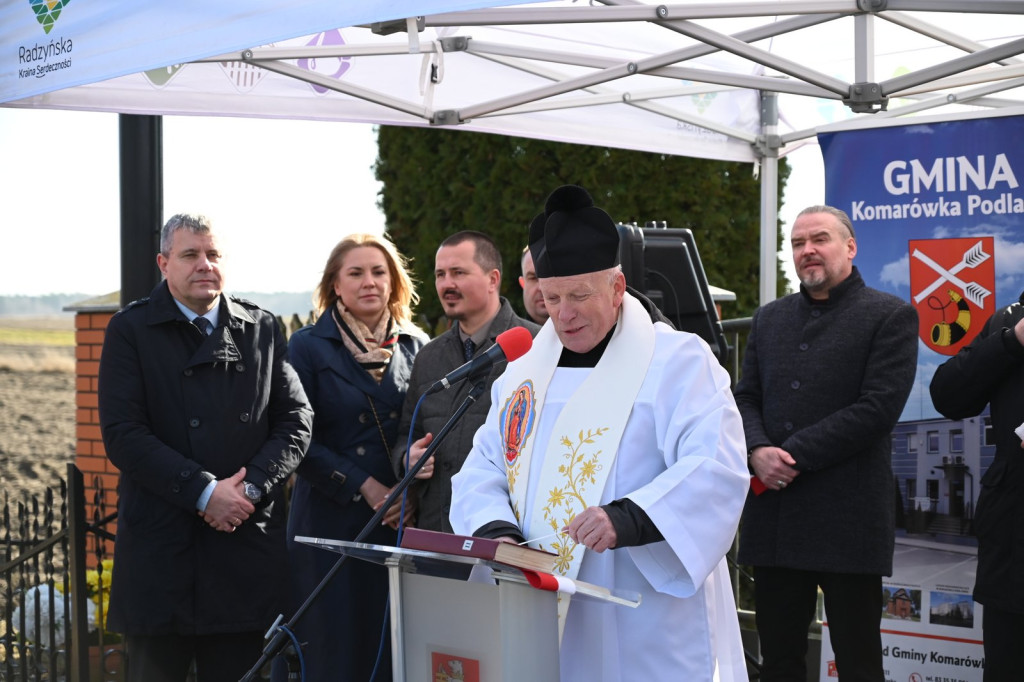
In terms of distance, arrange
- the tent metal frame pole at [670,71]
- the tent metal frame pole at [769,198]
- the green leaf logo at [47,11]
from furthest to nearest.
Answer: the tent metal frame pole at [769,198] < the tent metal frame pole at [670,71] < the green leaf logo at [47,11]

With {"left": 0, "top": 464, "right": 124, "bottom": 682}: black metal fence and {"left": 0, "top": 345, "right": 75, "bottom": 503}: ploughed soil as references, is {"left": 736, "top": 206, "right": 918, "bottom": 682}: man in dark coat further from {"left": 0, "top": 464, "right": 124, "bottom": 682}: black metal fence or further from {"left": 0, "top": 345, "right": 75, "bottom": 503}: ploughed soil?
{"left": 0, "top": 345, "right": 75, "bottom": 503}: ploughed soil

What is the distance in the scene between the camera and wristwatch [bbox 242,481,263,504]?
14.0ft

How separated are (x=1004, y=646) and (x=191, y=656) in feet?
9.74

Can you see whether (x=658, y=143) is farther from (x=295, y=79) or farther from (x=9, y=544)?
(x=9, y=544)

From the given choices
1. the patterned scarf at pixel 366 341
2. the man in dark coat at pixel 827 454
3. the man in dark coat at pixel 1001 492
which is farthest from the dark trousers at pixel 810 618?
the patterned scarf at pixel 366 341

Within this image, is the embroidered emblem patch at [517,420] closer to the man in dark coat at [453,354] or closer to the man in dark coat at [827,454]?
the man in dark coat at [453,354]

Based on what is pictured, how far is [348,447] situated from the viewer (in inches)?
186

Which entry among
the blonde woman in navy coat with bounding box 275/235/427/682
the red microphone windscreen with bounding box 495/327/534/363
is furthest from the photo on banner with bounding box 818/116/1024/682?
the red microphone windscreen with bounding box 495/327/534/363

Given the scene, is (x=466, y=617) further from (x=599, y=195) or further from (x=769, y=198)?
(x=599, y=195)

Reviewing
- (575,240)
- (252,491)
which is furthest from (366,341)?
(575,240)

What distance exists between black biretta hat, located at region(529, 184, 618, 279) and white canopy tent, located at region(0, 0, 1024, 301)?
1.85 ft

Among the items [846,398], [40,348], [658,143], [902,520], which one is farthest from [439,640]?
[40,348]

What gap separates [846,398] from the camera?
Result: 176 inches

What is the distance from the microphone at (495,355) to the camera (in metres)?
3.16
